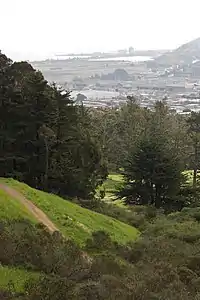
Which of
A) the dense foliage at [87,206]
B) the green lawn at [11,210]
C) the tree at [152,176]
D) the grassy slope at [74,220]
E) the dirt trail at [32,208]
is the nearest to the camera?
the dense foliage at [87,206]

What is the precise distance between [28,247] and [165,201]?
1844 cm

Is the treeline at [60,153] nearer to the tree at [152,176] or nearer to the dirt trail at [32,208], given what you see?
the tree at [152,176]

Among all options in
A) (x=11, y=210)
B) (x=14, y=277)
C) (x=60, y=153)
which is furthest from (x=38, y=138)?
(x=14, y=277)

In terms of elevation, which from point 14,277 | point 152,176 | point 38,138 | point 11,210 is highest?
point 38,138

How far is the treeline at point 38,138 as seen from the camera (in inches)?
941

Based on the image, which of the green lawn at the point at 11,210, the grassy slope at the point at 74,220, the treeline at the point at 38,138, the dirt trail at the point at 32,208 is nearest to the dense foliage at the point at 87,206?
the treeline at the point at 38,138

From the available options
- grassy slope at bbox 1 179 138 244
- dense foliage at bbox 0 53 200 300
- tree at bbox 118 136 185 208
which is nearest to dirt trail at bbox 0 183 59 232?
grassy slope at bbox 1 179 138 244

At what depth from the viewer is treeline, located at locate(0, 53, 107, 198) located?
23.9 meters

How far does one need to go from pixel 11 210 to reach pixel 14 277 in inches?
195

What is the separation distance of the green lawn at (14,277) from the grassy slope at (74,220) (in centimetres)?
448

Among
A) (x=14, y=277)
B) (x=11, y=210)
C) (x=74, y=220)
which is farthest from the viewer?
(x=74, y=220)

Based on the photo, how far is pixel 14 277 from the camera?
31.0 feet

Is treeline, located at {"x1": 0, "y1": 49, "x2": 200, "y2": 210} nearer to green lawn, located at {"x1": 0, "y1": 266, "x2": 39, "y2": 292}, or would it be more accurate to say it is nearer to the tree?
the tree

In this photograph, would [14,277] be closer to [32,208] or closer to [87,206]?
[32,208]
